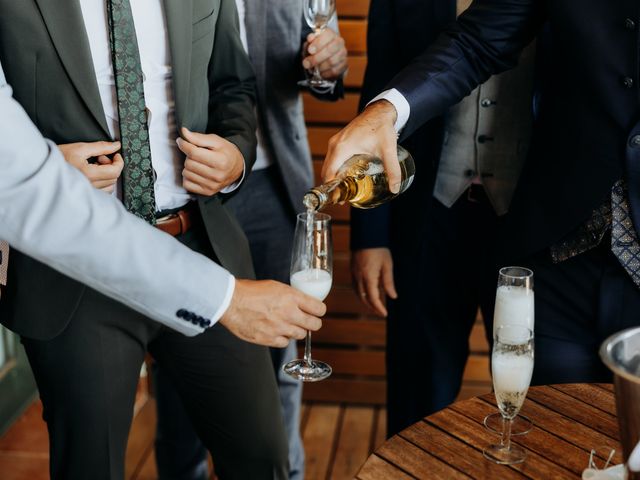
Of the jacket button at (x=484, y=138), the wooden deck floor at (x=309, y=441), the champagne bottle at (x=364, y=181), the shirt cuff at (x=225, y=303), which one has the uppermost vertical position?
the champagne bottle at (x=364, y=181)

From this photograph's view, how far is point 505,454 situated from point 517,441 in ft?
0.17

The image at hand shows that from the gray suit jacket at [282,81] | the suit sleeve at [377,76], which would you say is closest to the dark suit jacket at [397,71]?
the suit sleeve at [377,76]

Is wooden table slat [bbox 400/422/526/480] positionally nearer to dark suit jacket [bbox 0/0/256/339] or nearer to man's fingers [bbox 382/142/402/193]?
man's fingers [bbox 382/142/402/193]

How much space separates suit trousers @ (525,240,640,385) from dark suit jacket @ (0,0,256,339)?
2.29 feet

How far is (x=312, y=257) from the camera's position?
5.41 feet

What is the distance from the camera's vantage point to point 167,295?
1.49 m

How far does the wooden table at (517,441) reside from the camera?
138cm

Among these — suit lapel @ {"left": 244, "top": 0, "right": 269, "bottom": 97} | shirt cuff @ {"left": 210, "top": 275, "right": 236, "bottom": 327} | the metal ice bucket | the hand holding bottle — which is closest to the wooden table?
the metal ice bucket

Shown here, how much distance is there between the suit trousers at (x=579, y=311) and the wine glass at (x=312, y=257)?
54cm

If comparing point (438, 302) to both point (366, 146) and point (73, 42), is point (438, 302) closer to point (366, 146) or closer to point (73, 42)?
point (366, 146)

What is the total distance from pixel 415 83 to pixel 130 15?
2.08ft

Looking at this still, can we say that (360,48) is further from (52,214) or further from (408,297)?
(52,214)

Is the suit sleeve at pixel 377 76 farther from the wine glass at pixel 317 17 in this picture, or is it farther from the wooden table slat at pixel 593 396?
the wooden table slat at pixel 593 396

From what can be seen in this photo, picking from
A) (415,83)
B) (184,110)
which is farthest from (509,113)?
(184,110)
